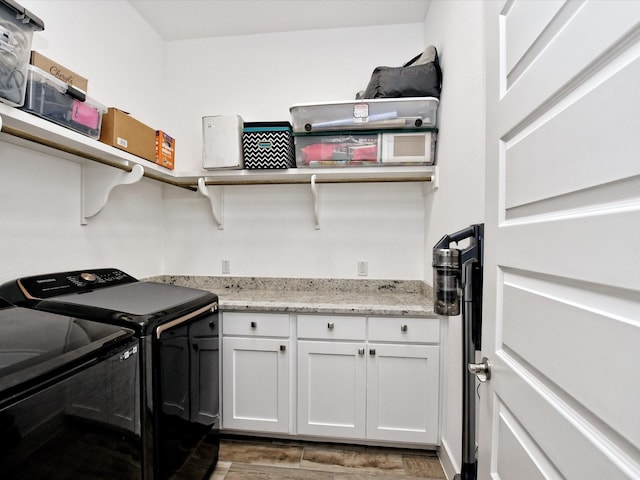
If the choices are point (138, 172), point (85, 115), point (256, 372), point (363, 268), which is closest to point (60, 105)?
point (85, 115)

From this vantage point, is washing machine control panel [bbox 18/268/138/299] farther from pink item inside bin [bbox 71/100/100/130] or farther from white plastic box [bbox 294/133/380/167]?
white plastic box [bbox 294/133/380/167]

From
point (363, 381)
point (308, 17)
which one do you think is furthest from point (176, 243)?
point (308, 17)

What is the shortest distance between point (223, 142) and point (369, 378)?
68.9 inches

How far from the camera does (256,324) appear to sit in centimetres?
184

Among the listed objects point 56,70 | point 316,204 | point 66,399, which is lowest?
point 66,399

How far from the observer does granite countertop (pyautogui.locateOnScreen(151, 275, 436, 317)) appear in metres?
1.79

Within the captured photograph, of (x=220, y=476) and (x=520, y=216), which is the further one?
(x=220, y=476)

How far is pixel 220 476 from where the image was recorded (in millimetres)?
1620

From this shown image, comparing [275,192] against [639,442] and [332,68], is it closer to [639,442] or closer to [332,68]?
[332,68]

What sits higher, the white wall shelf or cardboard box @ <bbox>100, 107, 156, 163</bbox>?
cardboard box @ <bbox>100, 107, 156, 163</bbox>

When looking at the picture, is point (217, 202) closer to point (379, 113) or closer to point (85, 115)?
point (85, 115)

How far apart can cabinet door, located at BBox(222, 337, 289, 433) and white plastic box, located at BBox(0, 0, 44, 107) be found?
4.87 feet

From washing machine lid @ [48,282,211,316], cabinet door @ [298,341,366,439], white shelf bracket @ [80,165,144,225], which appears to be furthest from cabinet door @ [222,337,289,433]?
white shelf bracket @ [80,165,144,225]

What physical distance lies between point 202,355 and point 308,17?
7.67 feet
